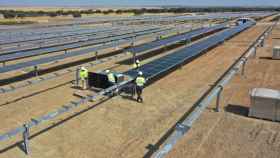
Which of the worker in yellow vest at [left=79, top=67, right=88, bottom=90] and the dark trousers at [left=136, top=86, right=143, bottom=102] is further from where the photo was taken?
the worker in yellow vest at [left=79, top=67, right=88, bottom=90]

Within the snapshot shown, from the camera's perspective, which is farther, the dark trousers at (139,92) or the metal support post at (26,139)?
the dark trousers at (139,92)

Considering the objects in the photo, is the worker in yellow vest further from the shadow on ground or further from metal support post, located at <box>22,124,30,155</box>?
the shadow on ground

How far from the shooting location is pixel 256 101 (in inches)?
419

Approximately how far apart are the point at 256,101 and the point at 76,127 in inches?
260

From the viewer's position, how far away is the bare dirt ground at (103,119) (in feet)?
28.3

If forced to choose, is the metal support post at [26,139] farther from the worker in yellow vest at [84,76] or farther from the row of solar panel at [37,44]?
the row of solar panel at [37,44]

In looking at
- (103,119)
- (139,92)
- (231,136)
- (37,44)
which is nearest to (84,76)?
(139,92)

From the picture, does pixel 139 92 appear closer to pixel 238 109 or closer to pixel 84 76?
pixel 84 76

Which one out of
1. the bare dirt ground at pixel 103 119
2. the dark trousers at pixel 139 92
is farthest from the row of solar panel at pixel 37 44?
the dark trousers at pixel 139 92

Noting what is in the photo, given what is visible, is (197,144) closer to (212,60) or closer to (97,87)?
(97,87)

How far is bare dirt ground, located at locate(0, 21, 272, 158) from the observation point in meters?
8.64

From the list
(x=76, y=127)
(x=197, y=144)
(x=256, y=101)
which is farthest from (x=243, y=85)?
(x=76, y=127)

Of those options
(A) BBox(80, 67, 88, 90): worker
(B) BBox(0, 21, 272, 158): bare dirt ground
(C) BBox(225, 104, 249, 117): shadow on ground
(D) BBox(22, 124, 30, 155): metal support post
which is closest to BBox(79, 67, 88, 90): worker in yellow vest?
(A) BBox(80, 67, 88, 90): worker

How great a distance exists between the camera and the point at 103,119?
1080 centimetres
